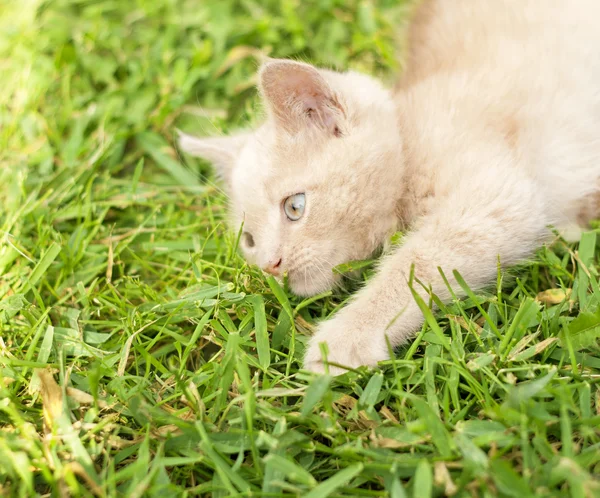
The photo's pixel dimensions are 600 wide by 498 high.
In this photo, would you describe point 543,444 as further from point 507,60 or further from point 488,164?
point 507,60

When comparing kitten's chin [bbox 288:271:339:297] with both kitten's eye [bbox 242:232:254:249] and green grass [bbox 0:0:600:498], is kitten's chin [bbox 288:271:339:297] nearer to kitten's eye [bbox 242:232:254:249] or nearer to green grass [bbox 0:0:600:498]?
green grass [bbox 0:0:600:498]

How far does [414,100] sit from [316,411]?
0.96 meters

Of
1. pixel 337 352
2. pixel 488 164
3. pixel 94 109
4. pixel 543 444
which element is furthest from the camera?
pixel 94 109

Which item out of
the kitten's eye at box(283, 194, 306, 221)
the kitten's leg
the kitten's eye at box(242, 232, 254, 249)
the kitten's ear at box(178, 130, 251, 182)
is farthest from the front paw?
the kitten's ear at box(178, 130, 251, 182)

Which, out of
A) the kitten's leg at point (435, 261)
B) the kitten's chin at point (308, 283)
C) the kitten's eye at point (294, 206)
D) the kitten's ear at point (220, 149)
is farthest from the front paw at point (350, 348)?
the kitten's ear at point (220, 149)

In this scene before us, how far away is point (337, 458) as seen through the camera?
46.4 inches

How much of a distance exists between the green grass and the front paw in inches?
1.3

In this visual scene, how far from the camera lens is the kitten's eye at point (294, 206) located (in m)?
1.49

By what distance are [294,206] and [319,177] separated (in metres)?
0.11

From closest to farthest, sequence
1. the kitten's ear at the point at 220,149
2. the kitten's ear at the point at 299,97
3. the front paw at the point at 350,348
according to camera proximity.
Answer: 1. the front paw at the point at 350,348
2. the kitten's ear at the point at 299,97
3. the kitten's ear at the point at 220,149

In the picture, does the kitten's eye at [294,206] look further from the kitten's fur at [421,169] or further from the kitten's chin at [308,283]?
the kitten's chin at [308,283]

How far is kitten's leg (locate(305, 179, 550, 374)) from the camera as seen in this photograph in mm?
1305

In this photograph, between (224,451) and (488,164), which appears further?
(488,164)

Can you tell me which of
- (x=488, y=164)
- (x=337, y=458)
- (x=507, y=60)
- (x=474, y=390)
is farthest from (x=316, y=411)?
(x=507, y=60)
